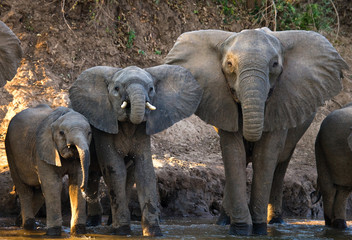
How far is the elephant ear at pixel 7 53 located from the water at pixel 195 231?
1757 mm

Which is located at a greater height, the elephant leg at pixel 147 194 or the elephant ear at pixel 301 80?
the elephant ear at pixel 301 80

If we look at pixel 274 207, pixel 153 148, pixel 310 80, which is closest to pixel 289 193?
pixel 274 207

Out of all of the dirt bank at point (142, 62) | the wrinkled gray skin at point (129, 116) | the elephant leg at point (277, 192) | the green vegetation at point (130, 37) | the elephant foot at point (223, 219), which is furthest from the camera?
the green vegetation at point (130, 37)

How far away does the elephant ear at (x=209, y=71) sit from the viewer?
9070 mm

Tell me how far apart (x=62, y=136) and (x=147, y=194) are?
Answer: 3.61 ft

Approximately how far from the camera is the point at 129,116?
8672mm

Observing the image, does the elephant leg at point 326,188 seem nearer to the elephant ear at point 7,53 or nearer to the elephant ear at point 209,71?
the elephant ear at point 209,71

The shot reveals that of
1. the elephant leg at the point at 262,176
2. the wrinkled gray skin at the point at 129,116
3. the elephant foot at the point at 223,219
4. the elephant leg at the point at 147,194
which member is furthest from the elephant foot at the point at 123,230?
the elephant foot at the point at 223,219

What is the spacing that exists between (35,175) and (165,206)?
2.42 meters

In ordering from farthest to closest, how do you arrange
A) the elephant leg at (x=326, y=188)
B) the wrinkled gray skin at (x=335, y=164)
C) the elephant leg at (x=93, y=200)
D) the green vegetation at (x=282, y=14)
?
the green vegetation at (x=282, y=14) → the elephant leg at (x=326, y=188) → the wrinkled gray skin at (x=335, y=164) → the elephant leg at (x=93, y=200)

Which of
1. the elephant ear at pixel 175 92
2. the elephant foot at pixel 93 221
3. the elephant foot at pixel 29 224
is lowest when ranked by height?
the elephant foot at pixel 29 224

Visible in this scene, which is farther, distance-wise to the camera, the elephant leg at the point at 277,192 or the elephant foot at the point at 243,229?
the elephant leg at the point at 277,192

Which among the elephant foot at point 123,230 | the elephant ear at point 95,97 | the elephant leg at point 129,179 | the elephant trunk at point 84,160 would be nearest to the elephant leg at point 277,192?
the elephant leg at point 129,179

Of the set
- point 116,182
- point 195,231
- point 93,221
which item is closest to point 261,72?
point 116,182
